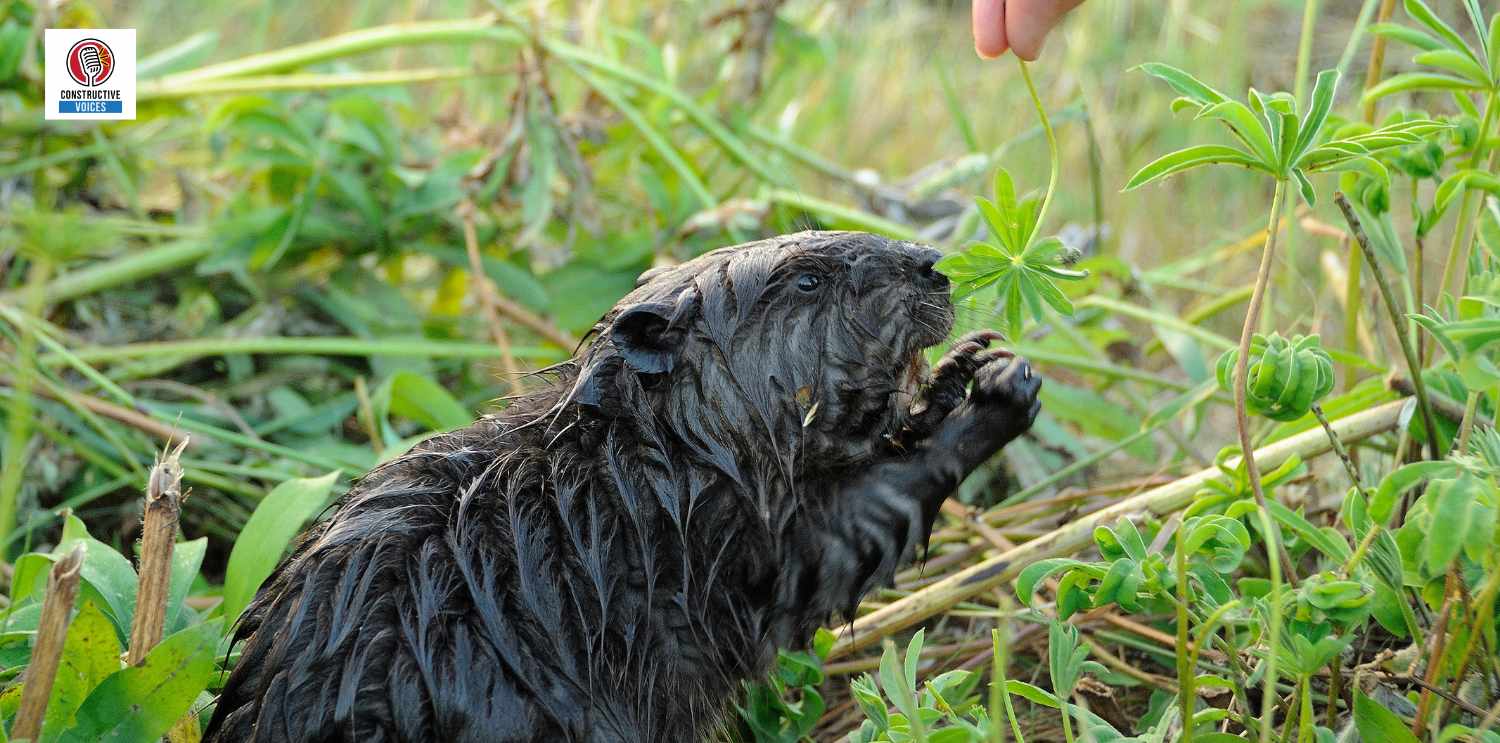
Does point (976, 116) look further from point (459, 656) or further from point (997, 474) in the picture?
point (459, 656)

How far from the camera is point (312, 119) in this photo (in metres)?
3.64

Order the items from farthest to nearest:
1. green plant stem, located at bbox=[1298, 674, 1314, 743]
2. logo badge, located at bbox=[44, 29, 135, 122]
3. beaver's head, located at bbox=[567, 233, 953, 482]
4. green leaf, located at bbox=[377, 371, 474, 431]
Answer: logo badge, located at bbox=[44, 29, 135, 122]
green leaf, located at bbox=[377, 371, 474, 431]
beaver's head, located at bbox=[567, 233, 953, 482]
green plant stem, located at bbox=[1298, 674, 1314, 743]

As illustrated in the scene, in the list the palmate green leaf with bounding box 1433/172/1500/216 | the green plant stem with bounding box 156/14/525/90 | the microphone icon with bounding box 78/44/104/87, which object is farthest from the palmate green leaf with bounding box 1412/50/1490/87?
the microphone icon with bounding box 78/44/104/87

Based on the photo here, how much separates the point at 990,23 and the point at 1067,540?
0.94 meters

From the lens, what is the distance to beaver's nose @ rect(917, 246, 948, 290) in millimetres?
2211

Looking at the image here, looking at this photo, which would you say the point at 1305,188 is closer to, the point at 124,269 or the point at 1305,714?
the point at 1305,714

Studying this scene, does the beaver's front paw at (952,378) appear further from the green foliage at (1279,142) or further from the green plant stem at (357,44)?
the green plant stem at (357,44)

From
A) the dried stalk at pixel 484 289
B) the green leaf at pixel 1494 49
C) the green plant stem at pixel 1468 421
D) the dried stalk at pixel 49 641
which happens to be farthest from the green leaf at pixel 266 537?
the green leaf at pixel 1494 49

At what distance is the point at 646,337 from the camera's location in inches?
82.0

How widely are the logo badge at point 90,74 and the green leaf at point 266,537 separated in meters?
1.71

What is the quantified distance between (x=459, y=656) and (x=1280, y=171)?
4.20 ft

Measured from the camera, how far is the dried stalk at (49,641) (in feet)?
5.16

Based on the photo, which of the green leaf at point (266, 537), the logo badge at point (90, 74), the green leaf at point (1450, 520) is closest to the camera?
the green leaf at point (1450, 520)

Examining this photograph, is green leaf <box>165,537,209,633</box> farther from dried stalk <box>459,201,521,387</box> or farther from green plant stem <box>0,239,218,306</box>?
green plant stem <box>0,239,218,306</box>
